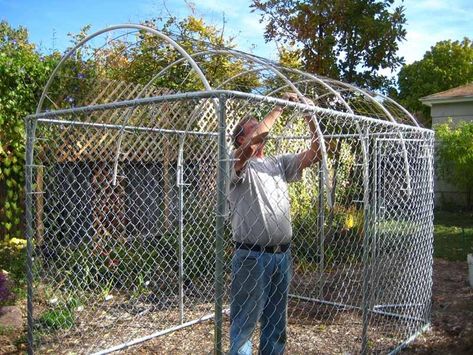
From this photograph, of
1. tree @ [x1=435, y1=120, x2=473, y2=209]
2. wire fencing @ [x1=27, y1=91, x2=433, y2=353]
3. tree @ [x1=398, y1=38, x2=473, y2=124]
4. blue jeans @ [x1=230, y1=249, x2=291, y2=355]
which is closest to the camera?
blue jeans @ [x1=230, y1=249, x2=291, y2=355]

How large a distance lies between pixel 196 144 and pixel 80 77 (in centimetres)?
147

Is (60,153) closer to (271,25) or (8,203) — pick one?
(8,203)

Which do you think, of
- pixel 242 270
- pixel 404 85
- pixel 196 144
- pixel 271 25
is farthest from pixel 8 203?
pixel 404 85

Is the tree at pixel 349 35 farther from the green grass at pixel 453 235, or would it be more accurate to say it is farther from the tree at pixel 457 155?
the tree at pixel 457 155

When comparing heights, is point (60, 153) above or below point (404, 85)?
below

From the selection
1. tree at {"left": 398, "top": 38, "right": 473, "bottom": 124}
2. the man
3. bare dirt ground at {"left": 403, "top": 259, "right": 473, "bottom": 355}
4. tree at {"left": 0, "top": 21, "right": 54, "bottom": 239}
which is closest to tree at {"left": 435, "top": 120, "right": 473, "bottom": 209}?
bare dirt ground at {"left": 403, "top": 259, "right": 473, "bottom": 355}

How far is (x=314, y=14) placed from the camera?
6.15 m

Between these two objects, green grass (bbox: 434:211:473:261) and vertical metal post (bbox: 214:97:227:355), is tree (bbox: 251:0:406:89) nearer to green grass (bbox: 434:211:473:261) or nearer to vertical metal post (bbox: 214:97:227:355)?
green grass (bbox: 434:211:473:261)

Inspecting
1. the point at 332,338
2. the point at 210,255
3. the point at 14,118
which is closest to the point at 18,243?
the point at 14,118

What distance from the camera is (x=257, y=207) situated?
2.72m

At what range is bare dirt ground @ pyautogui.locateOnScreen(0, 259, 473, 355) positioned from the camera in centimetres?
377

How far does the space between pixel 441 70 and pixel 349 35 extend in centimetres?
1656

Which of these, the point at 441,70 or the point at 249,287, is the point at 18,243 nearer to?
the point at 249,287

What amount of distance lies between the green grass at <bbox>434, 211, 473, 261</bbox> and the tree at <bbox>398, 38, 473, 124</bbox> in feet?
33.9
